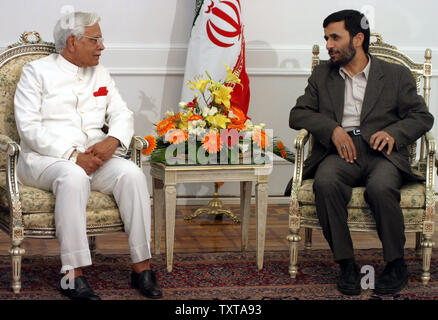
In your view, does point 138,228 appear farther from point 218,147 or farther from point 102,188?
point 218,147

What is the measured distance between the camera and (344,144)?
334 centimetres

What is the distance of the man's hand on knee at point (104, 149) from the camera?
3.20 meters

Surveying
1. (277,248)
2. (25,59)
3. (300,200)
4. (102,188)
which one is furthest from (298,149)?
(25,59)

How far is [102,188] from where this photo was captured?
315 centimetres

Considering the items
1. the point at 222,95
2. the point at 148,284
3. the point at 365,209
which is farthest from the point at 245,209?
the point at 148,284

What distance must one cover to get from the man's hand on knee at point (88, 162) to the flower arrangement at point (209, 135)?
33 centimetres

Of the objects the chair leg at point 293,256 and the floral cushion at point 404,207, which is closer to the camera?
the floral cushion at point 404,207

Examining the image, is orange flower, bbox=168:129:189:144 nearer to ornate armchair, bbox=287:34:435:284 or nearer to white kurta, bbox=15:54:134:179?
white kurta, bbox=15:54:134:179

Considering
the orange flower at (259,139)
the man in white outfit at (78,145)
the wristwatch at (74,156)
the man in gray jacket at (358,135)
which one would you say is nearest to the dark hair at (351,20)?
the man in gray jacket at (358,135)

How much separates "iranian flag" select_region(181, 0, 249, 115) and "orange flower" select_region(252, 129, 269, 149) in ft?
3.15

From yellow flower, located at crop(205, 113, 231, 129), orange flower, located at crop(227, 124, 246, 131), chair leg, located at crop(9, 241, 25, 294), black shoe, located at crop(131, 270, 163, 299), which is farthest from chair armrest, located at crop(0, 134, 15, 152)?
orange flower, located at crop(227, 124, 246, 131)

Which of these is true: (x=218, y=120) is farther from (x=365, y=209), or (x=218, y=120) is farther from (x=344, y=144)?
(x=365, y=209)

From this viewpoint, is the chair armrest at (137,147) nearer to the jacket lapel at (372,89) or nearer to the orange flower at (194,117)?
the orange flower at (194,117)

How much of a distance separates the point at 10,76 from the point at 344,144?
1.75 metres
